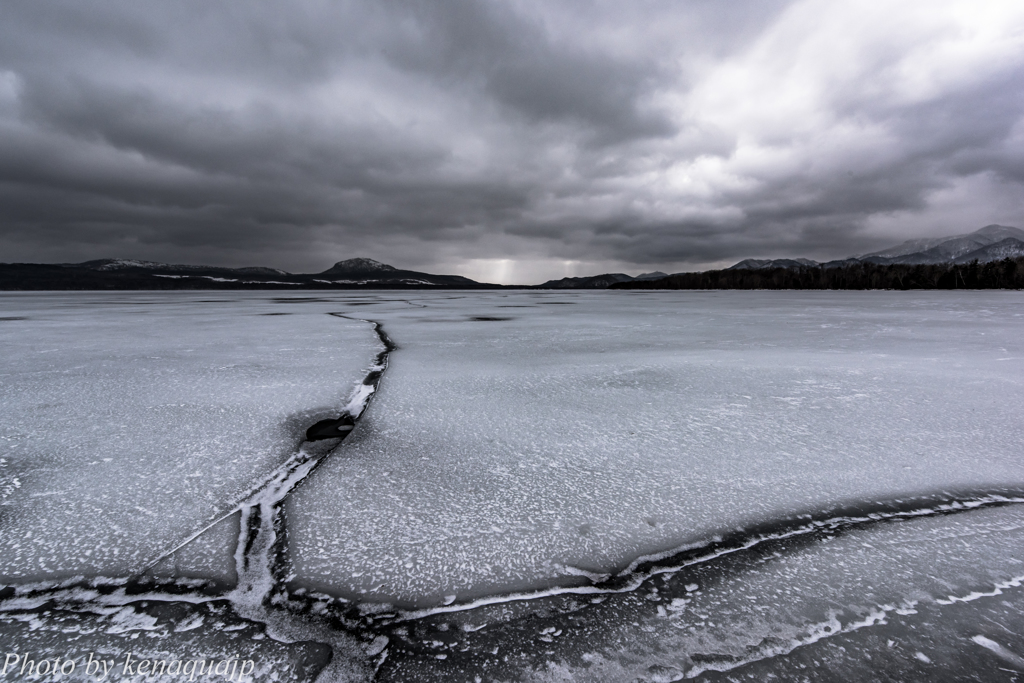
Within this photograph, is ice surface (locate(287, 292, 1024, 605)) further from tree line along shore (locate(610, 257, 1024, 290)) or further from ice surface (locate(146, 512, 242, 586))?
tree line along shore (locate(610, 257, 1024, 290))

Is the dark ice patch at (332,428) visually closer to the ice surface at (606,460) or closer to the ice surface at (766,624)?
the ice surface at (606,460)

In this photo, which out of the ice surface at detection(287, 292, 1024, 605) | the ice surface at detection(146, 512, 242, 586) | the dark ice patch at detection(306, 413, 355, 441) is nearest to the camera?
the ice surface at detection(146, 512, 242, 586)

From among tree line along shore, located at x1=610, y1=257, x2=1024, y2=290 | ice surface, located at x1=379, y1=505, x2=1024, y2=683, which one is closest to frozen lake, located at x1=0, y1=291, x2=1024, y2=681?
ice surface, located at x1=379, y1=505, x2=1024, y2=683

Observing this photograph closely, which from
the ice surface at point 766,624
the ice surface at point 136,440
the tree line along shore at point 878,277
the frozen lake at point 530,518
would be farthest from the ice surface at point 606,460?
the tree line along shore at point 878,277

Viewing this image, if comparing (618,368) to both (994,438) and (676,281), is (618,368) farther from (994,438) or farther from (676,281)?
(676,281)

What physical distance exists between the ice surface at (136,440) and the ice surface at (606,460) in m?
0.40

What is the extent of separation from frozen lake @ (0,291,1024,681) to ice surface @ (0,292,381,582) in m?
0.02

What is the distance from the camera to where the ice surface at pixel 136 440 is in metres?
1.51

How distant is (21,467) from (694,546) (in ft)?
9.64

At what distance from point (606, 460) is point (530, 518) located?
0.63 m

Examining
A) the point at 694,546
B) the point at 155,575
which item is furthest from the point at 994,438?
the point at 155,575

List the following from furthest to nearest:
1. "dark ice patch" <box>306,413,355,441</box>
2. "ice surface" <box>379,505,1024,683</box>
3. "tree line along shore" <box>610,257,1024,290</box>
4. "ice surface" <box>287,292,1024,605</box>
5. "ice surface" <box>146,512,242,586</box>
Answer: "tree line along shore" <box>610,257,1024,290</box> < "dark ice patch" <box>306,413,355,441</box> < "ice surface" <box>287,292,1024,605</box> < "ice surface" <box>146,512,242,586</box> < "ice surface" <box>379,505,1024,683</box>

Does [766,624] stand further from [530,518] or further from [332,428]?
[332,428]

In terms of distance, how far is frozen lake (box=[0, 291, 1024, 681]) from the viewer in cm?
114
